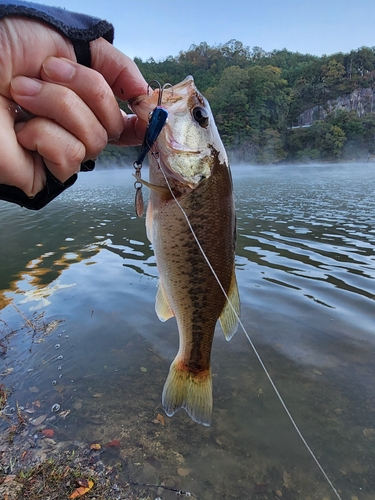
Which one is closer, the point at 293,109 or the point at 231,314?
the point at 231,314

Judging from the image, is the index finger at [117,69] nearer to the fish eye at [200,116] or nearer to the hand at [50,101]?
the hand at [50,101]

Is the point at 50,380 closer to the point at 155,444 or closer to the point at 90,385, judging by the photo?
the point at 90,385

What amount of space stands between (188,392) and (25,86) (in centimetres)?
216

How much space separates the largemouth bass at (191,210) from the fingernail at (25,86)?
0.60 meters

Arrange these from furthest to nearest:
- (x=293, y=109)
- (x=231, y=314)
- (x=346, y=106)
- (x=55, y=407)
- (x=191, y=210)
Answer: (x=293, y=109) → (x=346, y=106) → (x=55, y=407) → (x=231, y=314) → (x=191, y=210)

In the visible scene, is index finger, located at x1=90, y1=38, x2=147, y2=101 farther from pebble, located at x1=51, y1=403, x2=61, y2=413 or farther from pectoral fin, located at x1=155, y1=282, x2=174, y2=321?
pebble, located at x1=51, y1=403, x2=61, y2=413

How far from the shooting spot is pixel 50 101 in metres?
1.43

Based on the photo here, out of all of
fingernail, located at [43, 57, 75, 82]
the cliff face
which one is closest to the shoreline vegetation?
the cliff face

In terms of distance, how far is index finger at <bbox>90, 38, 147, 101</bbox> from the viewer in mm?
1650

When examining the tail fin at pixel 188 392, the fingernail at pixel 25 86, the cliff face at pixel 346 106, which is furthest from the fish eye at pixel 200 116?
the cliff face at pixel 346 106

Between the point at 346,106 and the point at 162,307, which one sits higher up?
the point at 346,106

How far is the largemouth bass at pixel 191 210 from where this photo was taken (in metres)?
1.98

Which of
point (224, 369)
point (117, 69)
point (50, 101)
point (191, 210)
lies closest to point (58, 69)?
point (50, 101)

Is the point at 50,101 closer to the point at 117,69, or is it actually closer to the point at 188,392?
the point at 117,69
